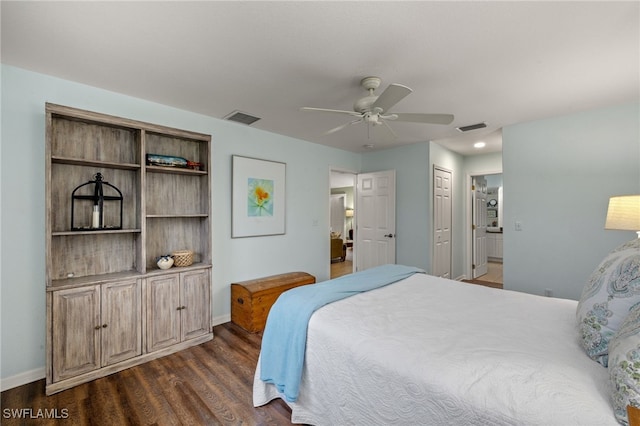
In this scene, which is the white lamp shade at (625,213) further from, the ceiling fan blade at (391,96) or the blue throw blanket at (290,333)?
the blue throw blanket at (290,333)

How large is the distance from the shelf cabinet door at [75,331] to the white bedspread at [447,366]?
4.69 ft

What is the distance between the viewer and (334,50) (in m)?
1.95

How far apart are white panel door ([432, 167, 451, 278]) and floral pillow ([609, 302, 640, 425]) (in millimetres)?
3571

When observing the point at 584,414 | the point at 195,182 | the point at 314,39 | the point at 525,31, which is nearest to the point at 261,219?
the point at 195,182

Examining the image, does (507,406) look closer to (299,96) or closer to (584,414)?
(584,414)

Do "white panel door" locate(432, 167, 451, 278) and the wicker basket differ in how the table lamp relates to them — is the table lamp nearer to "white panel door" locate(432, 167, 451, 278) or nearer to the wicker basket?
"white panel door" locate(432, 167, 451, 278)

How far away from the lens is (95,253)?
2605 mm

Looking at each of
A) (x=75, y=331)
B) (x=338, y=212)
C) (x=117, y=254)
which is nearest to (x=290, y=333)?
(x=75, y=331)

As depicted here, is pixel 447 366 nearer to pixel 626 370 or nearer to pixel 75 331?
pixel 626 370

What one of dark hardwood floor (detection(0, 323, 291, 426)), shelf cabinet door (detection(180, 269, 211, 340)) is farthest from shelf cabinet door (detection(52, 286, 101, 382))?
shelf cabinet door (detection(180, 269, 211, 340))

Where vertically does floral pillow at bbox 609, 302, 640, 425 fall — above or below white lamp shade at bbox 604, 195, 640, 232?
below

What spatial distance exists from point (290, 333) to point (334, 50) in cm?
188

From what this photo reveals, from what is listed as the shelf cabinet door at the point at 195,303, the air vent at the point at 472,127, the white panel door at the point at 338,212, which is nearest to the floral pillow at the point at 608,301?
the air vent at the point at 472,127

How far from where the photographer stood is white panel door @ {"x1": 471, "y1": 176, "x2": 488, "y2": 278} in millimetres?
5527
